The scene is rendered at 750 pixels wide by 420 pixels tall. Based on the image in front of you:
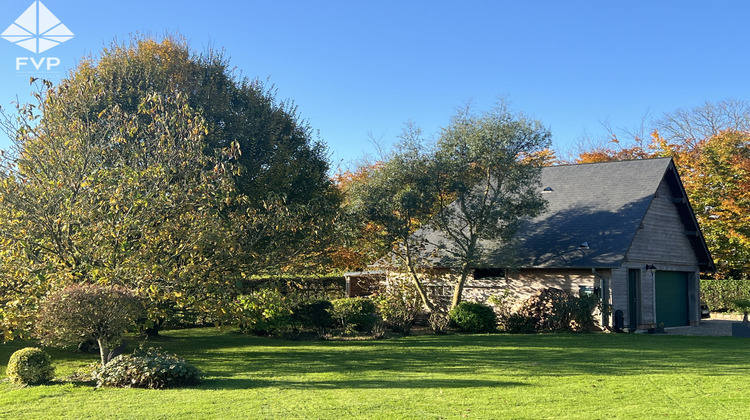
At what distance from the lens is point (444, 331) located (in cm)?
2089

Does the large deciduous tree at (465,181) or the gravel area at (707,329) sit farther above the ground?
the large deciduous tree at (465,181)

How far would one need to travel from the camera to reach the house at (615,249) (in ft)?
70.0

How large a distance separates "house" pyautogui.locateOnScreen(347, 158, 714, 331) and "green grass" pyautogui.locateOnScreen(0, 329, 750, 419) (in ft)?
14.0

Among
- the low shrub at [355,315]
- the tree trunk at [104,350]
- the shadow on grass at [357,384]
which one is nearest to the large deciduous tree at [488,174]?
the low shrub at [355,315]

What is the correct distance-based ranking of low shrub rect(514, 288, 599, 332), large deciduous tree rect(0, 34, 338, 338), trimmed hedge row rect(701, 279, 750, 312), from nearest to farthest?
large deciduous tree rect(0, 34, 338, 338) → low shrub rect(514, 288, 599, 332) → trimmed hedge row rect(701, 279, 750, 312)

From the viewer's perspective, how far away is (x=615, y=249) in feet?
68.7

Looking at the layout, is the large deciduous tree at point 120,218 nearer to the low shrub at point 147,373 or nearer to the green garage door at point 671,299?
the low shrub at point 147,373

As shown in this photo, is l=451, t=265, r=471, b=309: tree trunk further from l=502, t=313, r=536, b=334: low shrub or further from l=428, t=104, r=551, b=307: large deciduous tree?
l=502, t=313, r=536, b=334: low shrub

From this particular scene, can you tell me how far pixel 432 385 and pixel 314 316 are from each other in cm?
1057

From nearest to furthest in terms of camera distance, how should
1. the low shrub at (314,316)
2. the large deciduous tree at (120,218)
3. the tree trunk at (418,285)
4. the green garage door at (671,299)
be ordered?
the large deciduous tree at (120,218) < the low shrub at (314,316) < the tree trunk at (418,285) < the green garage door at (671,299)

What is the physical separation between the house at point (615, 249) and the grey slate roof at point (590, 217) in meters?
0.03

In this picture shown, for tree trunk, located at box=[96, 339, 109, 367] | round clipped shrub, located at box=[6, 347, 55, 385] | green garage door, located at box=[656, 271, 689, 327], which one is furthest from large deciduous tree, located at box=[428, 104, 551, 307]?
round clipped shrub, located at box=[6, 347, 55, 385]

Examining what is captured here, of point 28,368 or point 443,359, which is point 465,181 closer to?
point 443,359

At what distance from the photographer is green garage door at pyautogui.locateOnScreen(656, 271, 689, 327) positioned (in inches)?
952
